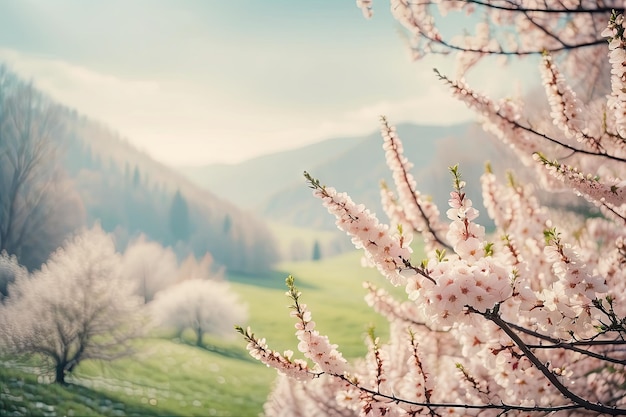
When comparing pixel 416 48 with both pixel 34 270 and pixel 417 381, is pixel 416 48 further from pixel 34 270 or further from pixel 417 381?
pixel 34 270

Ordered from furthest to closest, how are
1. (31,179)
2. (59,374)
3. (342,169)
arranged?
(342,169), (31,179), (59,374)

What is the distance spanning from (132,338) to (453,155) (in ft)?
24.6

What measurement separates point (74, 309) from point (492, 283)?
17.7 ft

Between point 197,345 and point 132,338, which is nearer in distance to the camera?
point 132,338

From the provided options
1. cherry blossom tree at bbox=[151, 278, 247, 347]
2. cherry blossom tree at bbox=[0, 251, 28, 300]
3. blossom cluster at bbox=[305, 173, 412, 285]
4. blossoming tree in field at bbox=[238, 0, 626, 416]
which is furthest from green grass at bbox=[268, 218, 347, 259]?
blossom cluster at bbox=[305, 173, 412, 285]

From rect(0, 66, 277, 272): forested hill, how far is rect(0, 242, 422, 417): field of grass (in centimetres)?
82

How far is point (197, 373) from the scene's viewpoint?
6.06 m

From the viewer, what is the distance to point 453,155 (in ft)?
34.6

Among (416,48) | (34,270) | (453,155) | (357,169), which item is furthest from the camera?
(453,155)

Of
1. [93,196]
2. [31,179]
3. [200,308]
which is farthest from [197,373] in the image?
[31,179]

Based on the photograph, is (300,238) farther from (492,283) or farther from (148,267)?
(492,283)

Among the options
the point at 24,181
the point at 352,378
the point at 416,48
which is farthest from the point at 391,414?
the point at 24,181

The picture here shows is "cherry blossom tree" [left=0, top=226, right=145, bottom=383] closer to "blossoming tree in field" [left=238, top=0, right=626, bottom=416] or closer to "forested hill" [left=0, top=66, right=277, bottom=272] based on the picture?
"forested hill" [left=0, top=66, right=277, bottom=272]

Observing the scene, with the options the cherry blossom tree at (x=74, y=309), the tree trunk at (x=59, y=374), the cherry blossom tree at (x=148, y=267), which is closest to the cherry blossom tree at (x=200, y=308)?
the cherry blossom tree at (x=148, y=267)
